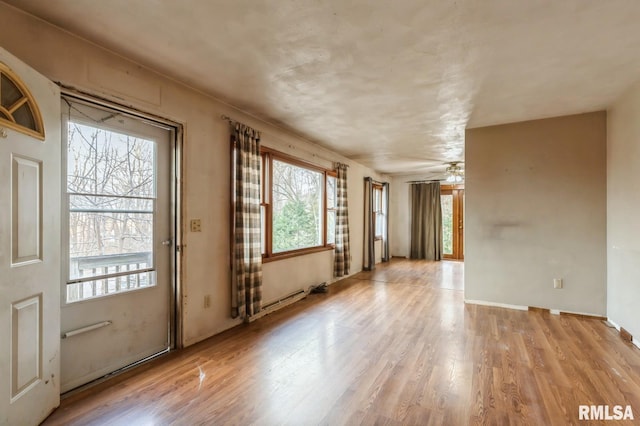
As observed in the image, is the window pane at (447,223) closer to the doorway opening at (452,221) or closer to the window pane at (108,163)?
the doorway opening at (452,221)

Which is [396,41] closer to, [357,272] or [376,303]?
[376,303]

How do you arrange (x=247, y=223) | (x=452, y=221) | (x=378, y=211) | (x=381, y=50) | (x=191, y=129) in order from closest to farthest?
(x=381, y=50) → (x=191, y=129) → (x=247, y=223) → (x=378, y=211) → (x=452, y=221)

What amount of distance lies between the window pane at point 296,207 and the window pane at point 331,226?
0.36 metres

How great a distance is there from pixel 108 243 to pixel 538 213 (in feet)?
15.3

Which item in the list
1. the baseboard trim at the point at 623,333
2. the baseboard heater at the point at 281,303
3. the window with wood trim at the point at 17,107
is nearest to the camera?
the window with wood trim at the point at 17,107

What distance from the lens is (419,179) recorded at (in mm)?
8492

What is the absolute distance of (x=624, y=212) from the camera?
3076 millimetres

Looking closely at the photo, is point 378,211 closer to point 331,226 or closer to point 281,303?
point 331,226

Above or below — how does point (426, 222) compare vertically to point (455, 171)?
below

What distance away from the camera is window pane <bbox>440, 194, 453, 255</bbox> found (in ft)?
27.2

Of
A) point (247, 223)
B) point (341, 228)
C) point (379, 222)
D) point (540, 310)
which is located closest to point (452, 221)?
point (379, 222)

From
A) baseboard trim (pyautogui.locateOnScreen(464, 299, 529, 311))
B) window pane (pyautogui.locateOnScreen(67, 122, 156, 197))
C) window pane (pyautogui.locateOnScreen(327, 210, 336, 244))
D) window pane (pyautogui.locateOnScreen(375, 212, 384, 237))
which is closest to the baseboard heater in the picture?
window pane (pyautogui.locateOnScreen(327, 210, 336, 244))

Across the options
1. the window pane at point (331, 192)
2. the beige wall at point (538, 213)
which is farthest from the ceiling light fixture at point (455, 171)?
the window pane at point (331, 192)

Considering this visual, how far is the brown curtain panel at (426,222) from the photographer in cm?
825
